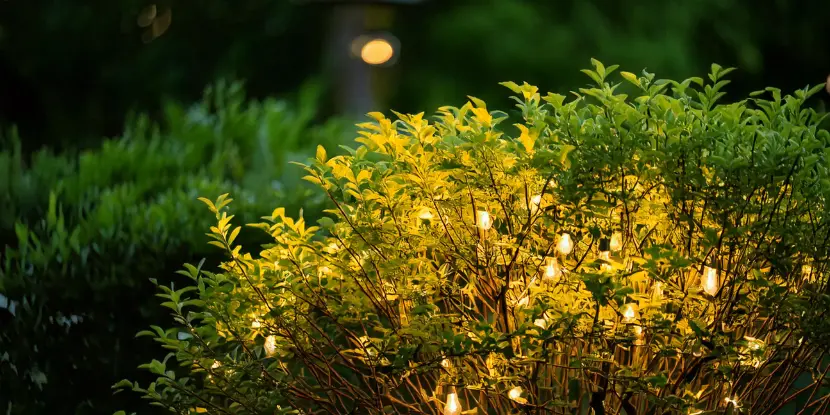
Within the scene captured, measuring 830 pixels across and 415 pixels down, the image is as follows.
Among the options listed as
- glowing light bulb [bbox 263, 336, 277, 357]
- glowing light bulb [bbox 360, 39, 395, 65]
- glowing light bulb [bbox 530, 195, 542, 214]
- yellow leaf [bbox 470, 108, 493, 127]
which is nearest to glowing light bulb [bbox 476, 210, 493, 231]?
glowing light bulb [bbox 530, 195, 542, 214]

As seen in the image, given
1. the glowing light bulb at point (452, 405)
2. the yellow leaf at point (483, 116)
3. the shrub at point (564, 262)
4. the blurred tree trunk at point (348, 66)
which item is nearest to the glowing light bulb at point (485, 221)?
the shrub at point (564, 262)

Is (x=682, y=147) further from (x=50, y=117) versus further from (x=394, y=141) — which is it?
(x=50, y=117)

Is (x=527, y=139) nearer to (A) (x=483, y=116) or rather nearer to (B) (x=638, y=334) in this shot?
(A) (x=483, y=116)

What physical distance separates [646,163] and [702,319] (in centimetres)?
52

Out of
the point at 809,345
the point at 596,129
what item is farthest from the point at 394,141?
the point at 809,345

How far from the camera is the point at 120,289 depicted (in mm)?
4695

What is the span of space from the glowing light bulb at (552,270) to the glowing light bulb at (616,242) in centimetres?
20

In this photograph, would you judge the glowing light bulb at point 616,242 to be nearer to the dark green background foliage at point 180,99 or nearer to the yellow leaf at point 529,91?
the yellow leaf at point 529,91

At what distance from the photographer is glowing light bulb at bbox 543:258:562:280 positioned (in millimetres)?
3412

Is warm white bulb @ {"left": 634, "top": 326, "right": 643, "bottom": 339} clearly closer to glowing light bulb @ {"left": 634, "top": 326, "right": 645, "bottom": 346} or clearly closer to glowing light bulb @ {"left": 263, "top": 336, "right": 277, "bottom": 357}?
glowing light bulb @ {"left": 634, "top": 326, "right": 645, "bottom": 346}

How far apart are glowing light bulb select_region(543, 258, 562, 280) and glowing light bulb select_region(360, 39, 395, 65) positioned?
22.0 ft

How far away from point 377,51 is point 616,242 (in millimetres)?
6795

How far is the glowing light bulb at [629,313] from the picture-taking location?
3175 mm

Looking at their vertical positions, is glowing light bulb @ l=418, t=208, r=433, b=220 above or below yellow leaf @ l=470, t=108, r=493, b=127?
below
